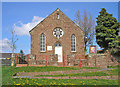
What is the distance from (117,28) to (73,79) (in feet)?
60.0

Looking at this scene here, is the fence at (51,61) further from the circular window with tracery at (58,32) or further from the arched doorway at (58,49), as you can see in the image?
the circular window with tracery at (58,32)

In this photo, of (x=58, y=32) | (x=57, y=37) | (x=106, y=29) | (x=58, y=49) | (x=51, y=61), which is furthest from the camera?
(x=106, y=29)

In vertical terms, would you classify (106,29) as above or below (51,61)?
above

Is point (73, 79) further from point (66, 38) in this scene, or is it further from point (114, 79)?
point (66, 38)

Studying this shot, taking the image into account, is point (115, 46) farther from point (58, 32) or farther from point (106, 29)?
point (58, 32)

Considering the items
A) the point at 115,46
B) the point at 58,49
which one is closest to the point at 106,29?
the point at 115,46

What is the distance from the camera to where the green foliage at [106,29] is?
2753cm

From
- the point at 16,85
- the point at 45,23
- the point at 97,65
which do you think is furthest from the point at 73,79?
the point at 45,23

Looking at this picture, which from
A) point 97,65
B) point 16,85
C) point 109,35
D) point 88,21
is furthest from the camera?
point 88,21

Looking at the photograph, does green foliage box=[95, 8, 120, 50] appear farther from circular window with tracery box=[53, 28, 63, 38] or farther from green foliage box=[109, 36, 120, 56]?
circular window with tracery box=[53, 28, 63, 38]

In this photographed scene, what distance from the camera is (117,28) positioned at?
28.2 meters

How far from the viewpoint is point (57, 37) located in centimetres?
2603

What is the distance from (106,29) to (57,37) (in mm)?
8811

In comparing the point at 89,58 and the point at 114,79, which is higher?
the point at 89,58
